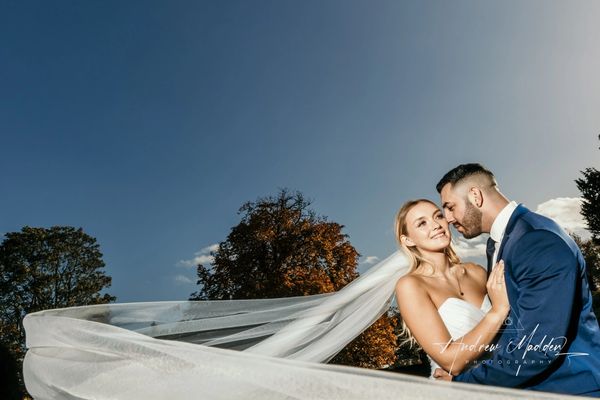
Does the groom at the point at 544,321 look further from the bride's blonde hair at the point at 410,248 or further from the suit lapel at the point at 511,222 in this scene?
the bride's blonde hair at the point at 410,248

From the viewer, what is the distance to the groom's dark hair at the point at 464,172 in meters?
3.68

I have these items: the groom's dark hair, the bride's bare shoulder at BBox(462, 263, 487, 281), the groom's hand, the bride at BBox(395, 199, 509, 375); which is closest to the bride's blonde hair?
the bride at BBox(395, 199, 509, 375)

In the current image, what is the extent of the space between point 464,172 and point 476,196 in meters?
0.24

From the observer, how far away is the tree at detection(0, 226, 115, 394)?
32.9m

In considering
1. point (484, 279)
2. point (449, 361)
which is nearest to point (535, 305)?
point (449, 361)

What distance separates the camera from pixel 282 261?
82.2 ft

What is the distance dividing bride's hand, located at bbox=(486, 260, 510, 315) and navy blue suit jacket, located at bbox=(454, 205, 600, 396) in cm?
12

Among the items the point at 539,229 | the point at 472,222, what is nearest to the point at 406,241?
the point at 472,222

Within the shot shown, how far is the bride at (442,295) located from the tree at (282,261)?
692 inches

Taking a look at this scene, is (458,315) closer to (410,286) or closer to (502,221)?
(410,286)

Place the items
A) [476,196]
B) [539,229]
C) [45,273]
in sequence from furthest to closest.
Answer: [45,273] < [476,196] < [539,229]

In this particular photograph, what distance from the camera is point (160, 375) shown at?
7.74 feet

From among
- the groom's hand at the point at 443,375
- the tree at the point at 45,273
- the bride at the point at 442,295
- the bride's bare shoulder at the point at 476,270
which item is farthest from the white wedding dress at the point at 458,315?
the tree at the point at 45,273

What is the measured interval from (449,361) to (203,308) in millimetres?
2624
